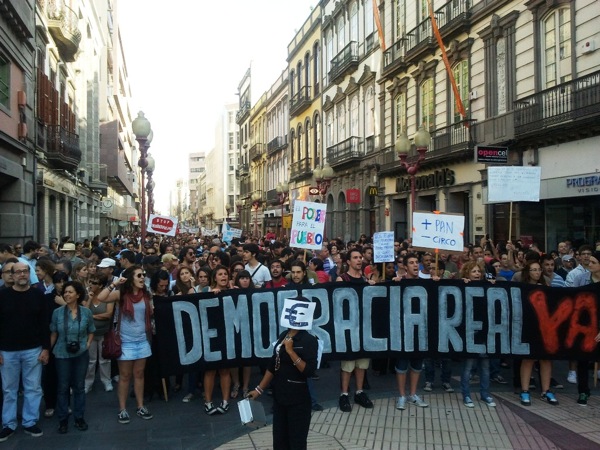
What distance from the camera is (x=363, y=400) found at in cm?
681

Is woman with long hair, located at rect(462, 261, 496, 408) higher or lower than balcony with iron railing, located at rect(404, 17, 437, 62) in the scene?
lower

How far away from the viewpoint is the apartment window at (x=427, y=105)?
2383cm

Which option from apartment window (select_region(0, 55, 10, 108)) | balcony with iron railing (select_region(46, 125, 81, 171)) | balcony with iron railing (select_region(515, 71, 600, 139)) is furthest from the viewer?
balcony with iron railing (select_region(46, 125, 81, 171))

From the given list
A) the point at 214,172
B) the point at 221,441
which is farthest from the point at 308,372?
the point at 214,172

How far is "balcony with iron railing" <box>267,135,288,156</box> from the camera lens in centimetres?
4768

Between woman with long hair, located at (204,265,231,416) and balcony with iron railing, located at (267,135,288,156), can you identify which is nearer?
woman with long hair, located at (204,265,231,416)

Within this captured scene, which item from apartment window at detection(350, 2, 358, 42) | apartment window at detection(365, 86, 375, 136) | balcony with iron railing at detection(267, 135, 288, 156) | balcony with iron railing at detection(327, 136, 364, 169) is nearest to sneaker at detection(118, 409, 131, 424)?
apartment window at detection(365, 86, 375, 136)

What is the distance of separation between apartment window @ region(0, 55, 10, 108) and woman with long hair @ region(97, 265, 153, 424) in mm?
11127

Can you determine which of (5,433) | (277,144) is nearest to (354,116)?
(277,144)

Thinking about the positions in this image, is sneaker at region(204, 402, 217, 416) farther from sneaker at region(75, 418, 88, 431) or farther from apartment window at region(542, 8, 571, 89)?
apartment window at region(542, 8, 571, 89)

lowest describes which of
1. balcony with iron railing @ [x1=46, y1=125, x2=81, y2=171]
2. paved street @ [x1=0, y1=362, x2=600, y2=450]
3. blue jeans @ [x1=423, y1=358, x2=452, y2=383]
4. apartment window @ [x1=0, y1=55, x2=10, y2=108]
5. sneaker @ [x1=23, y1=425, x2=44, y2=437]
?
paved street @ [x1=0, y1=362, x2=600, y2=450]

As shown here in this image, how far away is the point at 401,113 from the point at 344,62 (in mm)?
6771

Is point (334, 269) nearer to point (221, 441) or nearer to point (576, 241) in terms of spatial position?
point (221, 441)

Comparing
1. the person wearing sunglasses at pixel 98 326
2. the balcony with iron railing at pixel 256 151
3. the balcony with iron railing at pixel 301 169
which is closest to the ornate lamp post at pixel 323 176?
the balcony with iron railing at pixel 301 169
